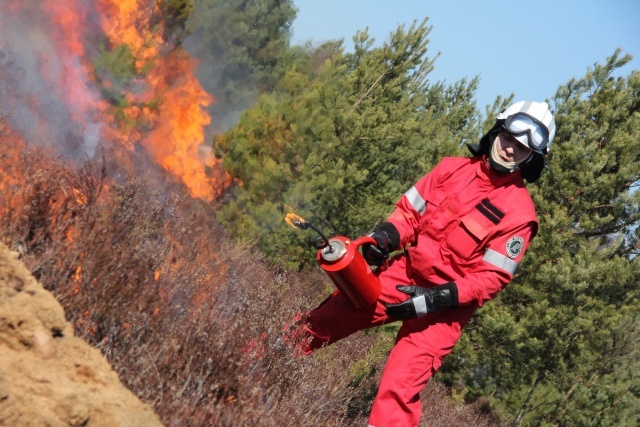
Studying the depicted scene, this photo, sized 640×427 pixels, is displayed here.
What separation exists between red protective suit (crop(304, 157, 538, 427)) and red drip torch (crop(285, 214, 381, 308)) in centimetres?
18

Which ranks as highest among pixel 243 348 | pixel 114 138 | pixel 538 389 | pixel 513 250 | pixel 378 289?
pixel 114 138

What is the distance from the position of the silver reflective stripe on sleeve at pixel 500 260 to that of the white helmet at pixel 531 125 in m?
0.66

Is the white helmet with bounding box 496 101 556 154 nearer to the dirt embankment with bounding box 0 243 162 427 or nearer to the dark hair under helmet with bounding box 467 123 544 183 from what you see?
the dark hair under helmet with bounding box 467 123 544 183

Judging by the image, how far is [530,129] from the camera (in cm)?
433

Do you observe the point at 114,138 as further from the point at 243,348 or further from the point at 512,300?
the point at 243,348

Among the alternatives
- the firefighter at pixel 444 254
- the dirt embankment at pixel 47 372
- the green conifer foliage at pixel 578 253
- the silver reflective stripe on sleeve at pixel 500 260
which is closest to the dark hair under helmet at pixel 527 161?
the firefighter at pixel 444 254

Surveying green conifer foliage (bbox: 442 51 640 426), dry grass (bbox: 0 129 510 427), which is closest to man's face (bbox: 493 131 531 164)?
dry grass (bbox: 0 129 510 427)

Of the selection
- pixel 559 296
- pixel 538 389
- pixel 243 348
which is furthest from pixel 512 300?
pixel 243 348

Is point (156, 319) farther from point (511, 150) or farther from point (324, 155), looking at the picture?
point (324, 155)

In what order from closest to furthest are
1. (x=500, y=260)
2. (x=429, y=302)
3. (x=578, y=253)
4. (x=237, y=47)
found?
(x=429, y=302) → (x=500, y=260) → (x=578, y=253) → (x=237, y=47)

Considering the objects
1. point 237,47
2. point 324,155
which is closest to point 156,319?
point 324,155

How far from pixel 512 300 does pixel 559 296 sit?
0.80 meters

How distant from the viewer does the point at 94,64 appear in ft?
48.1

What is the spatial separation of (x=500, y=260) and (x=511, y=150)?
662mm
